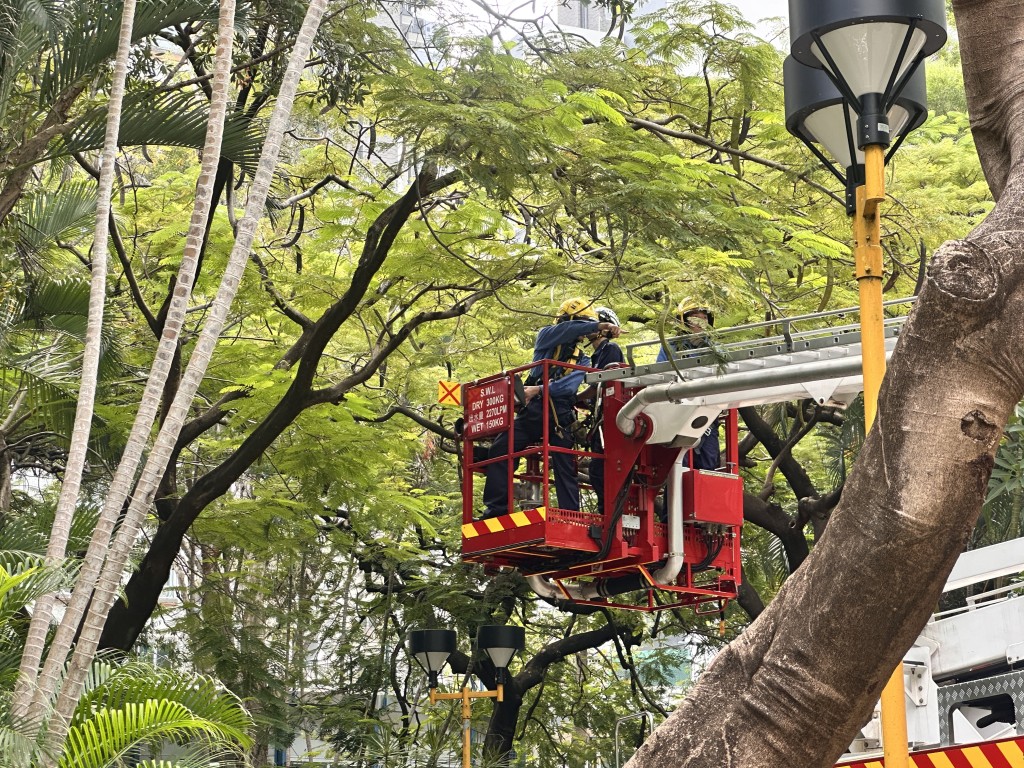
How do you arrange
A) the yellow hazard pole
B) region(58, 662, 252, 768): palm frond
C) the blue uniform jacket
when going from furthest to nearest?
the blue uniform jacket → region(58, 662, 252, 768): palm frond → the yellow hazard pole

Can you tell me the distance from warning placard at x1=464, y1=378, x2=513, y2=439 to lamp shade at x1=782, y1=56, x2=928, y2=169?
5.39 meters

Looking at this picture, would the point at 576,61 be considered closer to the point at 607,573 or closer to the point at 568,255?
the point at 568,255

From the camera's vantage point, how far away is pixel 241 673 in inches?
685

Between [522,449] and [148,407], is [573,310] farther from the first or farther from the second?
[148,407]

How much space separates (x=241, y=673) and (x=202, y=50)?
780 cm

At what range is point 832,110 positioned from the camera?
5902mm

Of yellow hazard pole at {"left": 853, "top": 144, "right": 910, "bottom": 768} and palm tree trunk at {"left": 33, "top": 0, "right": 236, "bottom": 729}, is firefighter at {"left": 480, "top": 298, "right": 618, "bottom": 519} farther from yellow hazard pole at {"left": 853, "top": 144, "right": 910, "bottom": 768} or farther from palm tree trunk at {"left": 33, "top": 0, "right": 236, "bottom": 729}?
yellow hazard pole at {"left": 853, "top": 144, "right": 910, "bottom": 768}

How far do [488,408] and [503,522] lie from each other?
98 cm

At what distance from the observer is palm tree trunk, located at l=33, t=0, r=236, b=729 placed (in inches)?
308

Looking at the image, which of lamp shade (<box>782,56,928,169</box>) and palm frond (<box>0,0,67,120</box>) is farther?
palm frond (<box>0,0,67,120</box>)

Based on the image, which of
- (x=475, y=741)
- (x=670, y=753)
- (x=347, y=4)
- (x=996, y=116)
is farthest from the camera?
(x=475, y=741)

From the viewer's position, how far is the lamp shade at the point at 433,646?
14133 millimetres

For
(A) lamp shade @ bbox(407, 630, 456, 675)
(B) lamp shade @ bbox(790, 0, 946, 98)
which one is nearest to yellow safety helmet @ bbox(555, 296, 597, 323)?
(A) lamp shade @ bbox(407, 630, 456, 675)

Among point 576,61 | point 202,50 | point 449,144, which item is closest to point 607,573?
point 449,144
